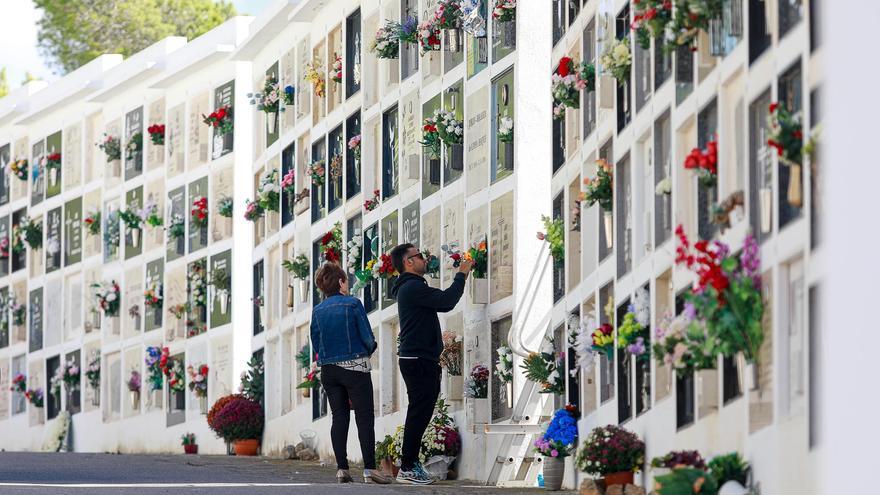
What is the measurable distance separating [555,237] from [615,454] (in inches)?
99.2

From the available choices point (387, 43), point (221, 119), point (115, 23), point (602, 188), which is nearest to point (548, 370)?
point (602, 188)

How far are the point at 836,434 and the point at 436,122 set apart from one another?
32.2 feet

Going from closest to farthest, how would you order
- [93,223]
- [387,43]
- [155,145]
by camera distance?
[387,43] < [155,145] < [93,223]

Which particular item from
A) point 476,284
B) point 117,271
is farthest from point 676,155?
point 117,271

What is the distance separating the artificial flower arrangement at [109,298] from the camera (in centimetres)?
2127

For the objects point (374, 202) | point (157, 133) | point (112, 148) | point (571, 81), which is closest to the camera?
point (571, 81)

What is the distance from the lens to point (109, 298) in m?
21.3

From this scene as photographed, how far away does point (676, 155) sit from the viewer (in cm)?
802

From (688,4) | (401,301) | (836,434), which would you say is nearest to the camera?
(836,434)

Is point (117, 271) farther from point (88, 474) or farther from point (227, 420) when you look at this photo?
point (88, 474)

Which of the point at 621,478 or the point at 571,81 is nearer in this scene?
the point at 621,478

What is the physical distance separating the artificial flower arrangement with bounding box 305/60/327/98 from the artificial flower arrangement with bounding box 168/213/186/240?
3.84 m

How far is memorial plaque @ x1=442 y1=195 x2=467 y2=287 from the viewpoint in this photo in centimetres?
1277

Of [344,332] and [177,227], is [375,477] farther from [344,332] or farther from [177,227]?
[177,227]
